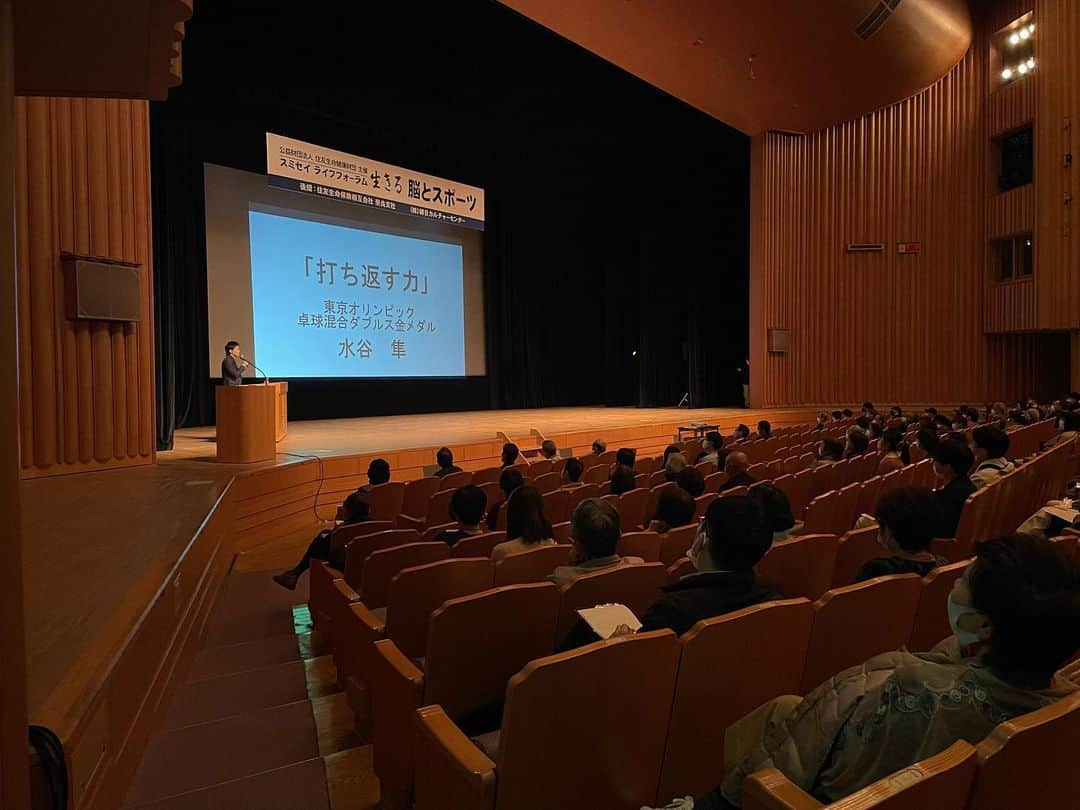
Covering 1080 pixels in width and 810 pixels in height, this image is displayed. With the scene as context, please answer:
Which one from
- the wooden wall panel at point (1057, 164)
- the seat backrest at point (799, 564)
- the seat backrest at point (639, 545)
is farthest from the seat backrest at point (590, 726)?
the wooden wall panel at point (1057, 164)

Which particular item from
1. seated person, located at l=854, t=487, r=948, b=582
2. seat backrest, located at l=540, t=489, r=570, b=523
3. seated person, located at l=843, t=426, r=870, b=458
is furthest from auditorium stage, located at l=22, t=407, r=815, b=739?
seated person, located at l=843, t=426, r=870, b=458

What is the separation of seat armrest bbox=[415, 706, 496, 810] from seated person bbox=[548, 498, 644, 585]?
2.45ft

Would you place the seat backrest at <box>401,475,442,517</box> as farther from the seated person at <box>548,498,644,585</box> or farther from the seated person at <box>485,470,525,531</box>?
the seated person at <box>548,498,644,585</box>

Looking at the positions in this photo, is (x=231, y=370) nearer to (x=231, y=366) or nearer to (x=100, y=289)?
(x=231, y=366)

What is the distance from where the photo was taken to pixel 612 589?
2.05 metres

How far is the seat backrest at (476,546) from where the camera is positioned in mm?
2857

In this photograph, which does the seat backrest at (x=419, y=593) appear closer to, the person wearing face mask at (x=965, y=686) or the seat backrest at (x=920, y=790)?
the person wearing face mask at (x=965, y=686)

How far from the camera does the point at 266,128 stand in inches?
376

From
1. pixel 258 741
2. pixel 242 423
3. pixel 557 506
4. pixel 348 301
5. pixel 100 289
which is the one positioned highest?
pixel 348 301

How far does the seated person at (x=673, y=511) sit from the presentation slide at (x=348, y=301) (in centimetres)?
757

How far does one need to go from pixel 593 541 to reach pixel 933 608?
0.91 metres

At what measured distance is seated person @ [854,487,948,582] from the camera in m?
2.09

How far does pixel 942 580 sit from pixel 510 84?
10165 millimetres

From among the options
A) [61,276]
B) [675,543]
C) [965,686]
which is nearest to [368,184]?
[61,276]
